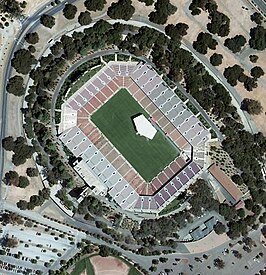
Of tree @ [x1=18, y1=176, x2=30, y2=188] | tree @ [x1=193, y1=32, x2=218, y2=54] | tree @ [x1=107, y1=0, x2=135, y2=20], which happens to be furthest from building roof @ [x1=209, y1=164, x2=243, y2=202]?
tree @ [x1=18, y1=176, x2=30, y2=188]

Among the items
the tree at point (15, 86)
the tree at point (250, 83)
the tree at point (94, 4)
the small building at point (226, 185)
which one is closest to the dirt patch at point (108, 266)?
the small building at point (226, 185)

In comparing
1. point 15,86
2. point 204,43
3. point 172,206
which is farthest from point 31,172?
point 204,43

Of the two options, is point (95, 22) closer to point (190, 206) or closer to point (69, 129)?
point (69, 129)

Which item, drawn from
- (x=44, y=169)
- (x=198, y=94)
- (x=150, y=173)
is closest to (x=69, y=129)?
(x=44, y=169)

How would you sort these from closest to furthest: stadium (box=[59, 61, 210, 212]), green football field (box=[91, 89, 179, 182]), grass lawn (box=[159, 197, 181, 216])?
1. stadium (box=[59, 61, 210, 212])
2. green football field (box=[91, 89, 179, 182])
3. grass lawn (box=[159, 197, 181, 216])

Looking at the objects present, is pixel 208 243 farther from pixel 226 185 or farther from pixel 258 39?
pixel 258 39

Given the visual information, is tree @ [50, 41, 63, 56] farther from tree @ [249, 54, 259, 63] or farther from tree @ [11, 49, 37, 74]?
tree @ [249, 54, 259, 63]
